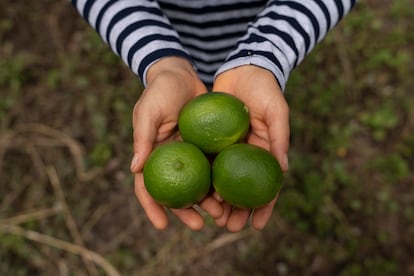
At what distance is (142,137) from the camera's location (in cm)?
174

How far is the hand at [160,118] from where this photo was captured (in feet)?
5.75

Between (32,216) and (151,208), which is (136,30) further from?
(32,216)

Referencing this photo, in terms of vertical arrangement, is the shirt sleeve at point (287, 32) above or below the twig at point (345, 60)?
above

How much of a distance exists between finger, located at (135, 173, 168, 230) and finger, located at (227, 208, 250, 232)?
25 centimetres

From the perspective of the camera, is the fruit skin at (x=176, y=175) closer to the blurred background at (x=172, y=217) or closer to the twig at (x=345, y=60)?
the blurred background at (x=172, y=217)

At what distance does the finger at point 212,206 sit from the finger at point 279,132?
11.1 inches

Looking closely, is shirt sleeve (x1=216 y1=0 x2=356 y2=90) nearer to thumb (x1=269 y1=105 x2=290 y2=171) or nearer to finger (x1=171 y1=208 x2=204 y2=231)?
thumb (x1=269 y1=105 x2=290 y2=171)

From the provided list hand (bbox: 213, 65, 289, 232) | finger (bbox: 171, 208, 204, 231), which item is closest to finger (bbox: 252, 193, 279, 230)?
hand (bbox: 213, 65, 289, 232)

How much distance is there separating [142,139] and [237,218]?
46 centimetres

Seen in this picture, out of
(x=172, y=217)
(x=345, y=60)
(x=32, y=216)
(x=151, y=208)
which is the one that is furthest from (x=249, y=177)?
(x=345, y=60)

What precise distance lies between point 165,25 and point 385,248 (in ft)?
6.23

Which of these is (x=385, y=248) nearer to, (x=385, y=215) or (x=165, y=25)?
(x=385, y=215)

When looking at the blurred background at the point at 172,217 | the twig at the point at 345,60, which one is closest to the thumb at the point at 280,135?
the blurred background at the point at 172,217

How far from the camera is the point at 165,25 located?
1903 millimetres
